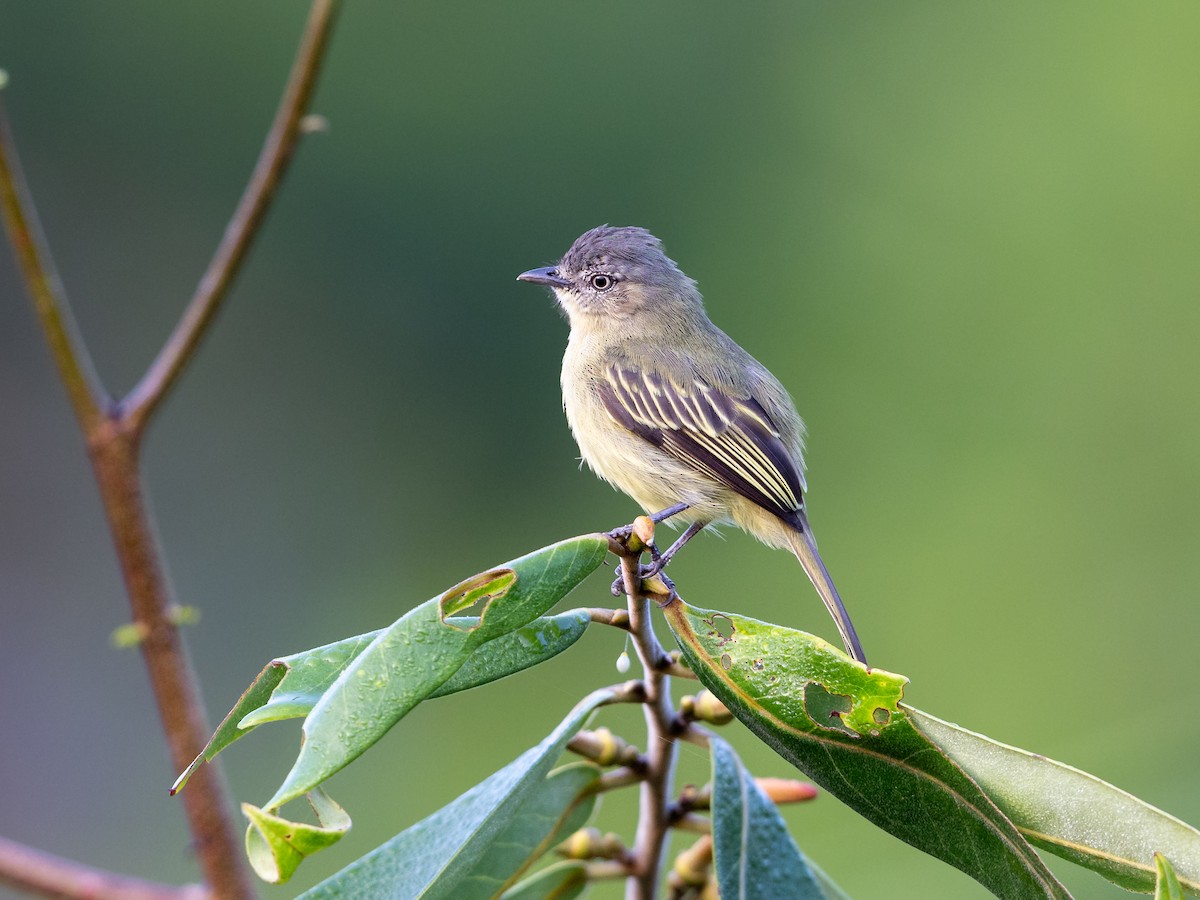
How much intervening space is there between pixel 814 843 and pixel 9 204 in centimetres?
519

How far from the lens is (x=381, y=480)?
9.93 metres

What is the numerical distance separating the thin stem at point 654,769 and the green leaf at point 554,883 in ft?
0.36

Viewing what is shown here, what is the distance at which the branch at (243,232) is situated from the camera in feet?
8.05

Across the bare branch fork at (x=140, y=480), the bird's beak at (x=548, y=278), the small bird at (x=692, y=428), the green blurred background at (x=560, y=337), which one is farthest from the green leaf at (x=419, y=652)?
the green blurred background at (x=560, y=337)

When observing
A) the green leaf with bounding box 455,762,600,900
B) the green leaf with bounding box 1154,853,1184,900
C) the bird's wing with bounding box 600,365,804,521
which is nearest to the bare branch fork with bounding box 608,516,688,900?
the green leaf with bounding box 455,762,600,900

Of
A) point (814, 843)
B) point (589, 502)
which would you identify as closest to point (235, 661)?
point (589, 502)

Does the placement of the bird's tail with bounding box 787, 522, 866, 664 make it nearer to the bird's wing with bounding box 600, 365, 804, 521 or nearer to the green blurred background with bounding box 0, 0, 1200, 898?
the bird's wing with bounding box 600, 365, 804, 521

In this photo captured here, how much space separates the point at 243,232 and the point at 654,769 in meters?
1.35

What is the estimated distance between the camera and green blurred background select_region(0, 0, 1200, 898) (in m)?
8.20

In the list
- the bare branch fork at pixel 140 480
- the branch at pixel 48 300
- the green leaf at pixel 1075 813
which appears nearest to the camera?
the green leaf at pixel 1075 813

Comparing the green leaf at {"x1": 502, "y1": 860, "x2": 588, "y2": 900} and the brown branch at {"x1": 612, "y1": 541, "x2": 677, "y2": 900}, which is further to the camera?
the green leaf at {"x1": 502, "y1": 860, "x2": 588, "y2": 900}

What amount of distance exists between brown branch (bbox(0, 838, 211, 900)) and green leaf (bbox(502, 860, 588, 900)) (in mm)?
607

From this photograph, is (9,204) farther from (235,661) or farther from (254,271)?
(254,271)

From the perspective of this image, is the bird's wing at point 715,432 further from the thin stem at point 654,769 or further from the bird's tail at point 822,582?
the thin stem at point 654,769
